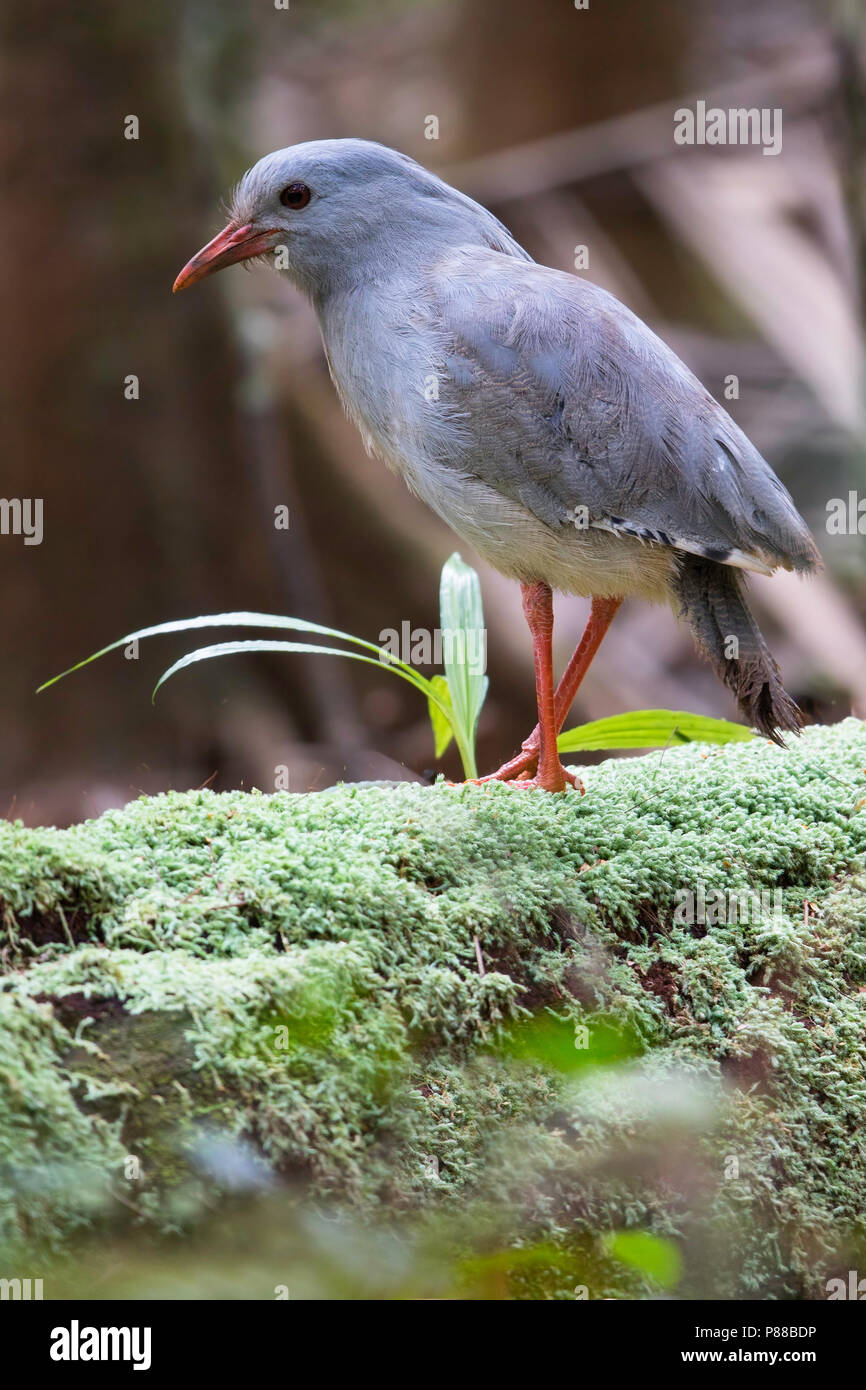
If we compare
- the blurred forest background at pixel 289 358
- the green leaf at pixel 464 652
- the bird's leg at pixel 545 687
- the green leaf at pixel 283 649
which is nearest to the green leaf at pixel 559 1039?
the bird's leg at pixel 545 687

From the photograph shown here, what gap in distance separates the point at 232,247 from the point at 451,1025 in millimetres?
2363

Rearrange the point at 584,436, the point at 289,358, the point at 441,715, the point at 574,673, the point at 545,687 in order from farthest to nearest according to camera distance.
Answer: the point at 289,358 → the point at 441,715 → the point at 574,673 → the point at 545,687 → the point at 584,436

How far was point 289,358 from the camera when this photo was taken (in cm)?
839

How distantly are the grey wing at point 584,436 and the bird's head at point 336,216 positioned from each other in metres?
0.36

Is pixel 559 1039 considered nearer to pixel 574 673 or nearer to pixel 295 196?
pixel 574 673

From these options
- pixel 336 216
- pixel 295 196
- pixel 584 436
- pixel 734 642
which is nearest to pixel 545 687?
pixel 734 642

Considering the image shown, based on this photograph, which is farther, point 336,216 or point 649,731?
point 649,731

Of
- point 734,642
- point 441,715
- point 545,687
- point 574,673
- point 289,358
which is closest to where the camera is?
point 734,642

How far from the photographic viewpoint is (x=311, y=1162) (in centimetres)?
196

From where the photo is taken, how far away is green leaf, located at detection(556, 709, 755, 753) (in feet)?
12.6

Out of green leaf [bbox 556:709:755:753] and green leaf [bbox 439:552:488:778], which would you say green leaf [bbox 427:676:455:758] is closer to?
green leaf [bbox 439:552:488:778]

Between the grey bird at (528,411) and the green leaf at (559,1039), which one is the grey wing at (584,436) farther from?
the green leaf at (559,1039)

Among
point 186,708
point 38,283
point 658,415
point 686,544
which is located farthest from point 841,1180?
point 38,283
